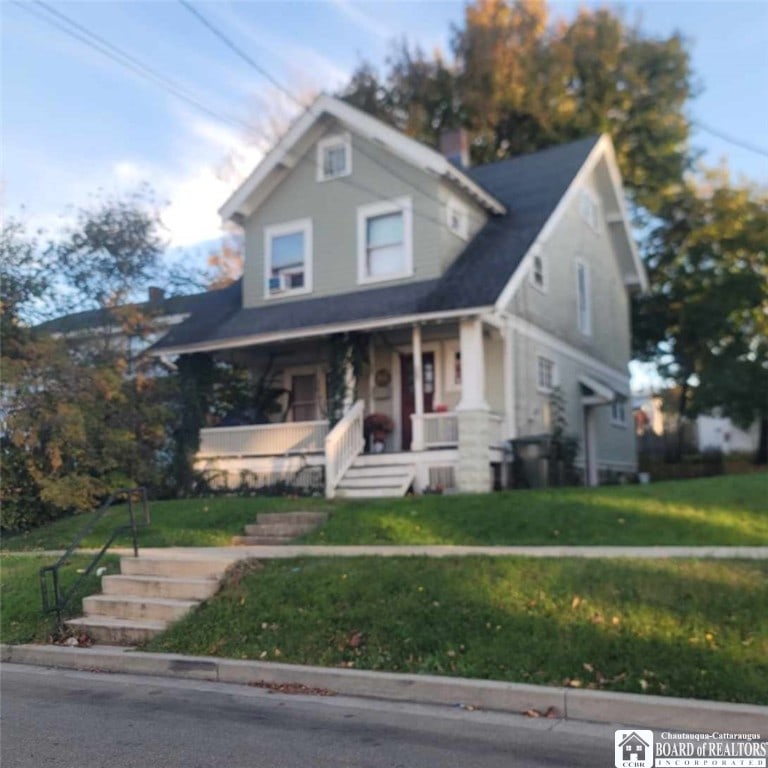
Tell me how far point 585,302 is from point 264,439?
9458 millimetres

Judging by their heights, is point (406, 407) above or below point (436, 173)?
below

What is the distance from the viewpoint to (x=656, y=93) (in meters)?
31.6

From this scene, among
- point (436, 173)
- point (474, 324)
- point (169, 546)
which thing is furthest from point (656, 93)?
point (169, 546)

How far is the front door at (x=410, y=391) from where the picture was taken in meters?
18.3

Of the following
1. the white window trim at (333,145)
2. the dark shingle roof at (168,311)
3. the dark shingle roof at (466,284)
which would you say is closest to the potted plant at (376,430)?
the dark shingle roof at (466,284)

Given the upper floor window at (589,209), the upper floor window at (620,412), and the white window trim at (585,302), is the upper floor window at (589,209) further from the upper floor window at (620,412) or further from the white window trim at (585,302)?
the upper floor window at (620,412)

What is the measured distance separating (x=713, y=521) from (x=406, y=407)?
8416mm

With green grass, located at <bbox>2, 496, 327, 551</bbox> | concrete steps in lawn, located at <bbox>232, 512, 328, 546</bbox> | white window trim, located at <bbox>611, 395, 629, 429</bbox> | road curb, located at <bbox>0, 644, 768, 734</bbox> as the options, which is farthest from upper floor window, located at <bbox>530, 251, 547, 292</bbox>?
road curb, located at <bbox>0, 644, 768, 734</bbox>

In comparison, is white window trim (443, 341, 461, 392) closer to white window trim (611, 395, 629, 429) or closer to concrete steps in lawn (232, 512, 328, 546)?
concrete steps in lawn (232, 512, 328, 546)

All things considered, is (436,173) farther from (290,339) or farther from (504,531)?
(504,531)

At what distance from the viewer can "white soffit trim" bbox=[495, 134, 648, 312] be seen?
1597 centimetres

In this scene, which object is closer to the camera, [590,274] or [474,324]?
[474,324]

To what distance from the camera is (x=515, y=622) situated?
7.49 metres

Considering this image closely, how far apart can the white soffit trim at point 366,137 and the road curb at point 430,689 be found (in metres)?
12.0
